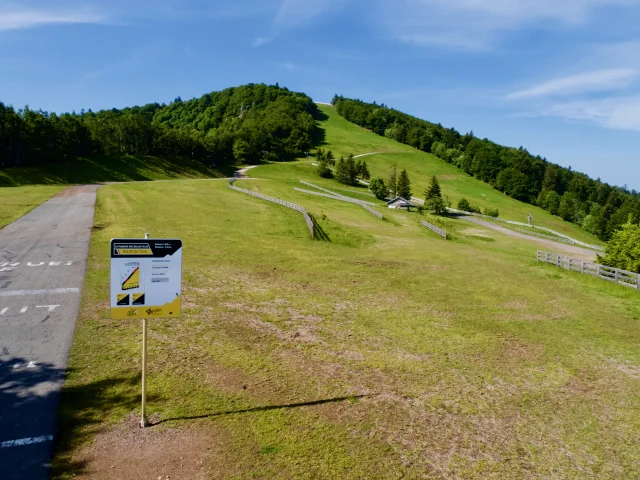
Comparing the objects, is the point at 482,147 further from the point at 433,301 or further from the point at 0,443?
the point at 0,443

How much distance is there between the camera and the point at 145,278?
7645 mm

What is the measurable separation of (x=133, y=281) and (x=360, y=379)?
19.6 feet

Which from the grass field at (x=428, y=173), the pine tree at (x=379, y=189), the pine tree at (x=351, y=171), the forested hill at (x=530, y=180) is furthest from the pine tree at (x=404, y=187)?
the forested hill at (x=530, y=180)

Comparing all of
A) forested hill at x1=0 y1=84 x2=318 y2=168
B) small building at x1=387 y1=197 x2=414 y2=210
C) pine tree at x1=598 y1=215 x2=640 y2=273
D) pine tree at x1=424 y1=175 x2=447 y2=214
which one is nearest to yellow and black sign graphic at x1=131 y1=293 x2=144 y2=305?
pine tree at x1=598 y1=215 x2=640 y2=273

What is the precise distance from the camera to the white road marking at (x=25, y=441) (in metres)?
7.14

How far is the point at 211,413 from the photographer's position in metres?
8.48

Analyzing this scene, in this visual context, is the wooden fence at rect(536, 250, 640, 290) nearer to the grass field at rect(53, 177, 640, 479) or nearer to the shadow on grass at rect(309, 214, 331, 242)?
the grass field at rect(53, 177, 640, 479)

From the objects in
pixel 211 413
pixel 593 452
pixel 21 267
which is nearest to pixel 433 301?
pixel 593 452

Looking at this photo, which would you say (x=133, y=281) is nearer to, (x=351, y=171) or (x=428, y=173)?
(x=351, y=171)

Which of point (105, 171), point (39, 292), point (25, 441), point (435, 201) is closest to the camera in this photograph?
point (25, 441)

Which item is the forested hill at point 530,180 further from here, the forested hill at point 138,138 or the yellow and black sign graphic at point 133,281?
the yellow and black sign graphic at point 133,281

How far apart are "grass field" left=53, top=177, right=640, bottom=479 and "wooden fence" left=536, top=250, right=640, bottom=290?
121cm

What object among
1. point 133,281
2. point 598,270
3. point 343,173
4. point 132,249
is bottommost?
point 598,270

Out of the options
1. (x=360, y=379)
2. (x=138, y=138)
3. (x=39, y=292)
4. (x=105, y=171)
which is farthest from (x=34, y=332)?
(x=138, y=138)
